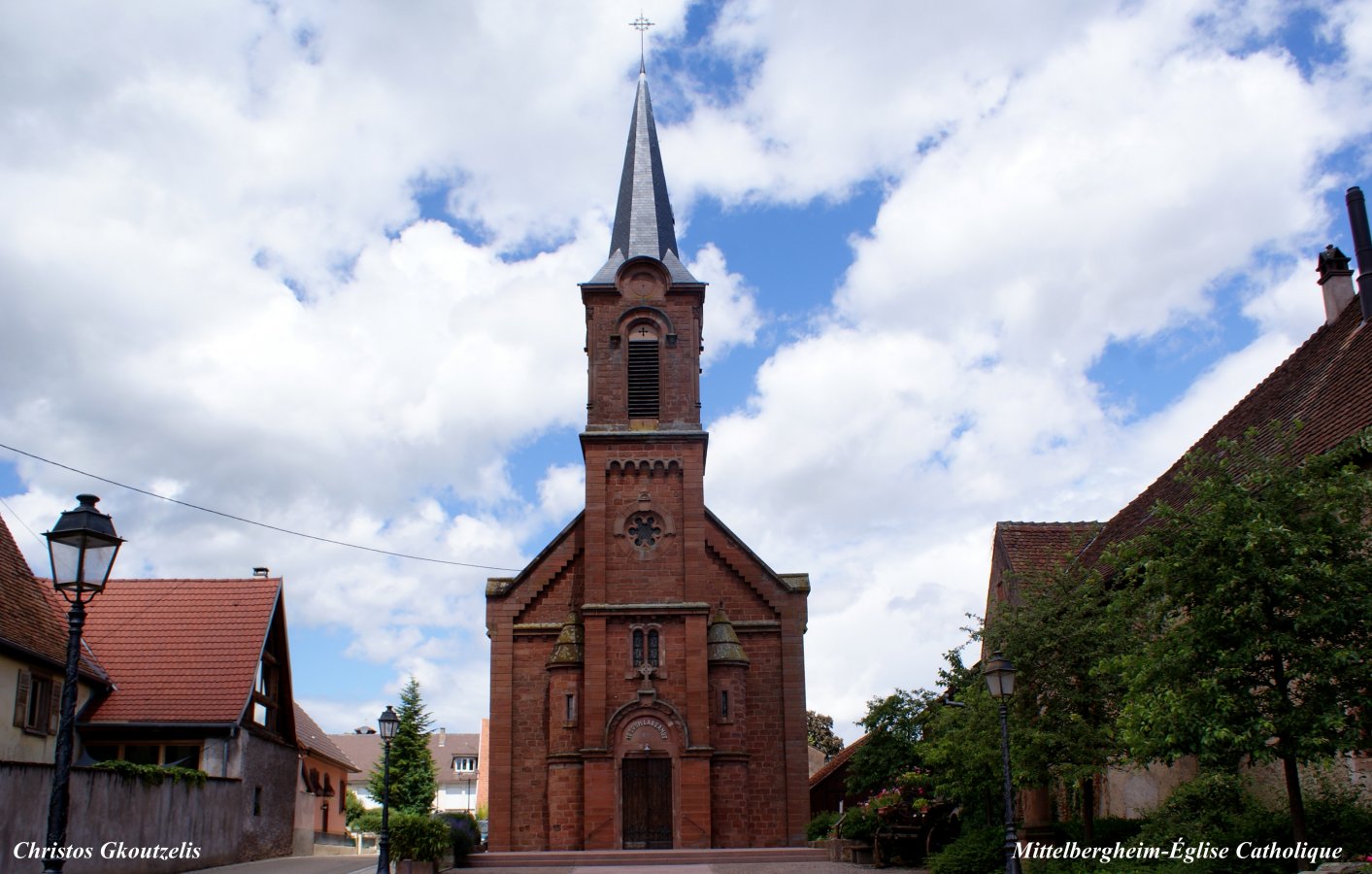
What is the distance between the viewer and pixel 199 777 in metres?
28.2

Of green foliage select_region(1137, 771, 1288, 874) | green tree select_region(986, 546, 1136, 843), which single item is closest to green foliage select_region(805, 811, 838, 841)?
green tree select_region(986, 546, 1136, 843)

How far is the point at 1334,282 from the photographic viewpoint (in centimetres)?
2744

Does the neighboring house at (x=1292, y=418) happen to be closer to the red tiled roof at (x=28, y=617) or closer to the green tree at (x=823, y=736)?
the red tiled roof at (x=28, y=617)

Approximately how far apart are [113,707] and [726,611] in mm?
18920

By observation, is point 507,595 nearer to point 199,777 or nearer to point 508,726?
point 508,726

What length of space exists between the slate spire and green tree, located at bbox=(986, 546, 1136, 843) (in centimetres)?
2116

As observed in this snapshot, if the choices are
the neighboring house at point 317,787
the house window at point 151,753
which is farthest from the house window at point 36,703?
the neighboring house at point 317,787

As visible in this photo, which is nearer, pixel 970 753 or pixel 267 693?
pixel 970 753

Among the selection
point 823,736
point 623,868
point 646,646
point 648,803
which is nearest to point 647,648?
point 646,646

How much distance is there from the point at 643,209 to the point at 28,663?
1021 inches

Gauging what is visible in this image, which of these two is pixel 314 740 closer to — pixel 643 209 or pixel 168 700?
pixel 168 700

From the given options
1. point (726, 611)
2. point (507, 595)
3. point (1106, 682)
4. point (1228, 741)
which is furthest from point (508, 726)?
point (1228, 741)

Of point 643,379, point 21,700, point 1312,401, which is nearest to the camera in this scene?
point 1312,401

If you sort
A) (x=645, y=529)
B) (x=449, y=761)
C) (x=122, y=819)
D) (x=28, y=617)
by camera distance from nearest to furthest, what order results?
(x=122, y=819)
(x=28, y=617)
(x=645, y=529)
(x=449, y=761)
